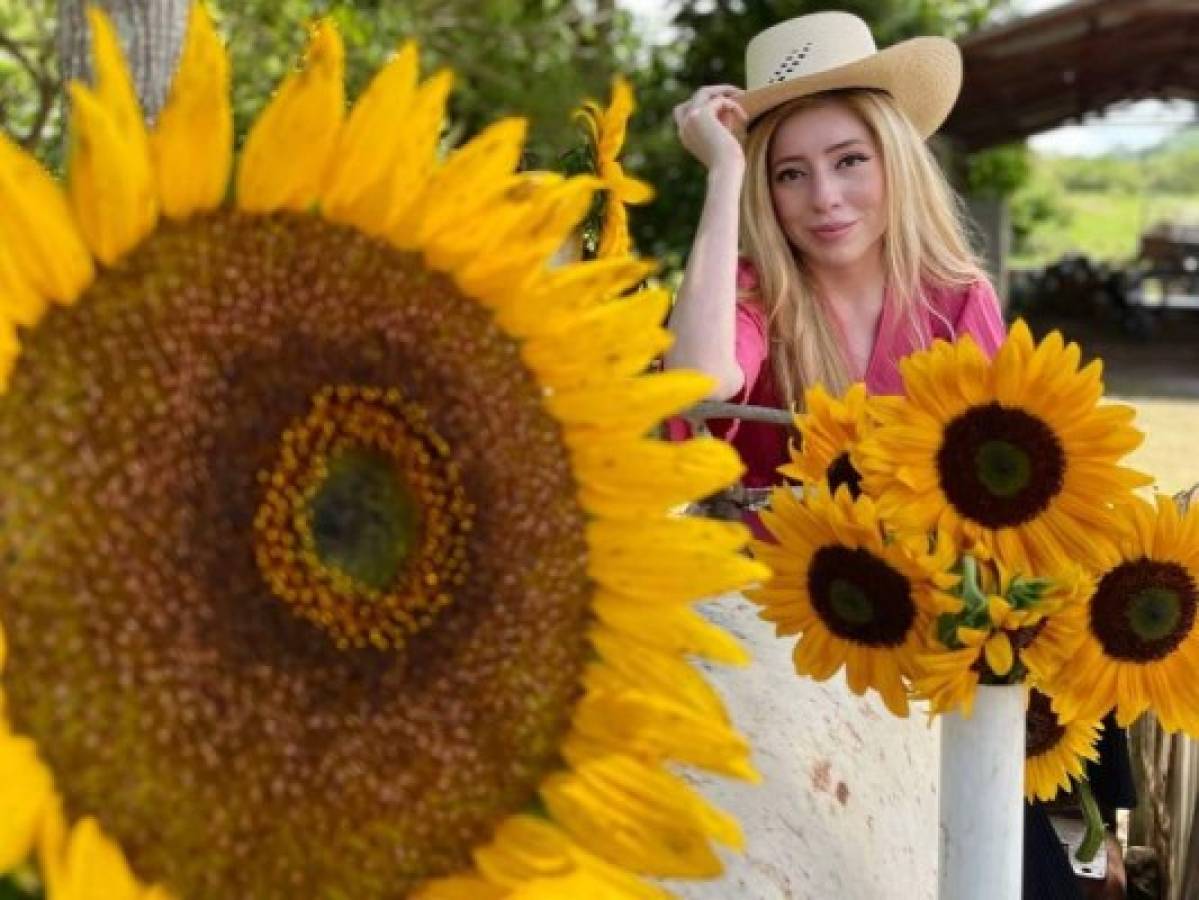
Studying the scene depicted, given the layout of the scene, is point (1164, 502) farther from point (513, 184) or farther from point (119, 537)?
point (119, 537)

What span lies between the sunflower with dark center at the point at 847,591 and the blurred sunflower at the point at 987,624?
1 centimetres

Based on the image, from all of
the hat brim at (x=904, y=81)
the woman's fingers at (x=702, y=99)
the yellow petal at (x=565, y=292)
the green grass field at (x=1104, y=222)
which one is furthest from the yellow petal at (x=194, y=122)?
the green grass field at (x=1104, y=222)

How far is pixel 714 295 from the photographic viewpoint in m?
1.46

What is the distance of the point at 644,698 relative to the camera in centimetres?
56

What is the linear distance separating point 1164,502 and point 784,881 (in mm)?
328

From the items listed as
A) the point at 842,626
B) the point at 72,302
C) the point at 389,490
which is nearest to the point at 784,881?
the point at 842,626

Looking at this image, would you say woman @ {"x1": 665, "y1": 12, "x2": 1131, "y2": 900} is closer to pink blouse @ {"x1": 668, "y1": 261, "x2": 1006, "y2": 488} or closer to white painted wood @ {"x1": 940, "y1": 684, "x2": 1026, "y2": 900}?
pink blouse @ {"x1": 668, "y1": 261, "x2": 1006, "y2": 488}

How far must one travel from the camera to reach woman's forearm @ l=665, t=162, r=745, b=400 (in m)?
1.44

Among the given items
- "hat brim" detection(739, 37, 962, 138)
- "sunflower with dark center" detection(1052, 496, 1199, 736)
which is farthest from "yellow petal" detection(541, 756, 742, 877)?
"hat brim" detection(739, 37, 962, 138)

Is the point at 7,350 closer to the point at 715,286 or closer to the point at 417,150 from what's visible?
the point at 417,150

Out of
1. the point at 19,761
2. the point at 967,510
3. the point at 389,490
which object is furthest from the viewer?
the point at 967,510

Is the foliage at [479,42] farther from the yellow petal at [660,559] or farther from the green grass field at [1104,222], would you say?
the green grass field at [1104,222]

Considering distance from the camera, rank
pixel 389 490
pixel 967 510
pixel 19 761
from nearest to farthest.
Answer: pixel 19 761 → pixel 389 490 → pixel 967 510

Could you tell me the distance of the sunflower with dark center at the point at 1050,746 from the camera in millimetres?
1155
